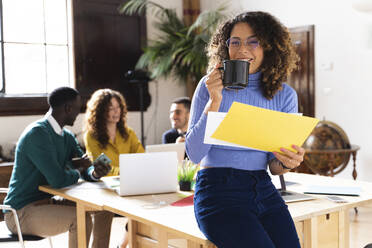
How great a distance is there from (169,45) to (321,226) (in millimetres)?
4529

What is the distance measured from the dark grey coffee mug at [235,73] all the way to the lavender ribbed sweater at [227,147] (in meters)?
0.13

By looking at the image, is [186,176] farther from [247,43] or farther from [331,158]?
[331,158]

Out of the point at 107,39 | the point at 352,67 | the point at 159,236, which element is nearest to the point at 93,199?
the point at 159,236

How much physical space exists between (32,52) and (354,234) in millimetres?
4045

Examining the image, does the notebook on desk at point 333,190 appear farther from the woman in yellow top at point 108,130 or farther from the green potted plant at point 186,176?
the woman in yellow top at point 108,130

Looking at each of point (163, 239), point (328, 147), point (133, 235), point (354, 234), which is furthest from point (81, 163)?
Answer: point (328, 147)

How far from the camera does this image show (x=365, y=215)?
485 centimetres

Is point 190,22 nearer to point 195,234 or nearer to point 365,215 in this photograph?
point 365,215

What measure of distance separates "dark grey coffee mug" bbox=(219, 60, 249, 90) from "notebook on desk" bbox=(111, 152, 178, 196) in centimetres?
89

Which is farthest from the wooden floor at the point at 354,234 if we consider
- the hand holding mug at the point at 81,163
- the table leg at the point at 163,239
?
the table leg at the point at 163,239

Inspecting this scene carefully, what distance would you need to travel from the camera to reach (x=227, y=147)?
1.75 meters

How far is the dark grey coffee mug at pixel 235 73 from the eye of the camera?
1650 millimetres

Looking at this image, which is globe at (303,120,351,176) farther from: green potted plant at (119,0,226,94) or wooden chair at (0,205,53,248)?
wooden chair at (0,205,53,248)

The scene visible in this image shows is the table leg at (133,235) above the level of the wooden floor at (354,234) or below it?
above
